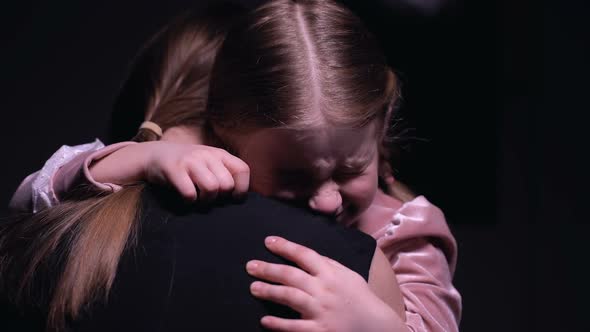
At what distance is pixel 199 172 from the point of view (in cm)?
57

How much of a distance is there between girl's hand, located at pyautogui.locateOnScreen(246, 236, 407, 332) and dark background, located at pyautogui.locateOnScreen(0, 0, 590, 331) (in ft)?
2.74

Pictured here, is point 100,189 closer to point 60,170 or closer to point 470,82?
point 60,170

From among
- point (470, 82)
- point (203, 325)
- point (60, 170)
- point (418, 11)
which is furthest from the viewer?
point (470, 82)

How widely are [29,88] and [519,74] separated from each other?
56.3 inches

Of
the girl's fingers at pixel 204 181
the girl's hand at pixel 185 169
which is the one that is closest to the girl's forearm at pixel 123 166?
the girl's hand at pixel 185 169

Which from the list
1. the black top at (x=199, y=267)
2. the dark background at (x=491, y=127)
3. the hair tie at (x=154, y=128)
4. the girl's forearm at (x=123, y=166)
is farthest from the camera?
the dark background at (x=491, y=127)

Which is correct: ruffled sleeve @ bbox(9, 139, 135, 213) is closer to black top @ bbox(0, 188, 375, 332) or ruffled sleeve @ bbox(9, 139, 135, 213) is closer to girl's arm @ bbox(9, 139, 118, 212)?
girl's arm @ bbox(9, 139, 118, 212)

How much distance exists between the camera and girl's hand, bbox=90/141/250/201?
0.57 m

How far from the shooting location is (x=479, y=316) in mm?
Answer: 1478

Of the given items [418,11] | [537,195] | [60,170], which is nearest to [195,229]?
[60,170]

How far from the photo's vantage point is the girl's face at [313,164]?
706mm

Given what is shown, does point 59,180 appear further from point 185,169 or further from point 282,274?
point 282,274

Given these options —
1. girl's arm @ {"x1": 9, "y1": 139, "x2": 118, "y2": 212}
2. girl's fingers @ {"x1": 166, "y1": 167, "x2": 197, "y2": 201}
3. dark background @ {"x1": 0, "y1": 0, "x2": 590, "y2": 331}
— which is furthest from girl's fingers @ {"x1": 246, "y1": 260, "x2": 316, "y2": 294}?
dark background @ {"x1": 0, "y1": 0, "x2": 590, "y2": 331}

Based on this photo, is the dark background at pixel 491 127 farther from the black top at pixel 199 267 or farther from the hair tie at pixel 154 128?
the black top at pixel 199 267
